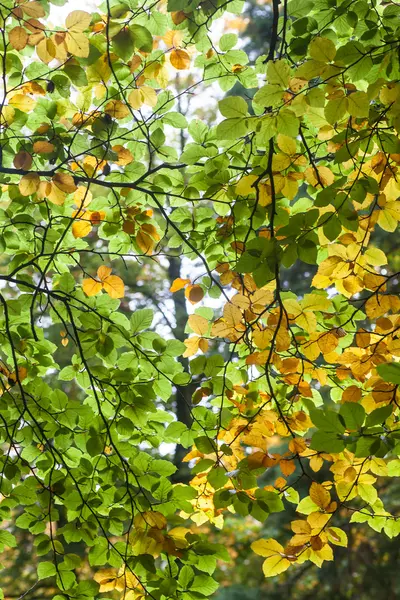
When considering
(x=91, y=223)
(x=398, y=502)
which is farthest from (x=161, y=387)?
(x=398, y=502)

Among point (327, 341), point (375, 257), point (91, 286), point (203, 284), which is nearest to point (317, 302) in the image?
point (327, 341)

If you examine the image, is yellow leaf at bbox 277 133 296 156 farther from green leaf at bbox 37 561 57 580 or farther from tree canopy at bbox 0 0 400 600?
green leaf at bbox 37 561 57 580

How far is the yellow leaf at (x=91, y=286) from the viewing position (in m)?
2.04

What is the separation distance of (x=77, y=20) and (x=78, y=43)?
0.06m

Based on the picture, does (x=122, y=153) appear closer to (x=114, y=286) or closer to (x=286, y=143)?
(x=114, y=286)

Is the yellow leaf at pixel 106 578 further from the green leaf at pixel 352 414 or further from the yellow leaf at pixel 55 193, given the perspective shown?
the yellow leaf at pixel 55 193

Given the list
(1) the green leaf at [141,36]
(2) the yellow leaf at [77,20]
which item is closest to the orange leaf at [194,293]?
(1) the green leaf at [141,36]

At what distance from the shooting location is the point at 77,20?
62.4 inches

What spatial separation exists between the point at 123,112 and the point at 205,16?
Answer: 402 mm

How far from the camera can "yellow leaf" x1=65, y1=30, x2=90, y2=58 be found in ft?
5.29

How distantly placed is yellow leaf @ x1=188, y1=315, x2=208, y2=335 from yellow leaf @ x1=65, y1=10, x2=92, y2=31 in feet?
3.01

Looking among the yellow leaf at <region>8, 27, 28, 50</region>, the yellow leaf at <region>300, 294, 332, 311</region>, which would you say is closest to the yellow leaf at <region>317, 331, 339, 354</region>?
the yellow leaf at <region>300, 294, 332, 311</region>

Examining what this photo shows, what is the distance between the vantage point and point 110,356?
1996mm

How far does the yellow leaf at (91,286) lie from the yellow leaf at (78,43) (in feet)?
2.44
